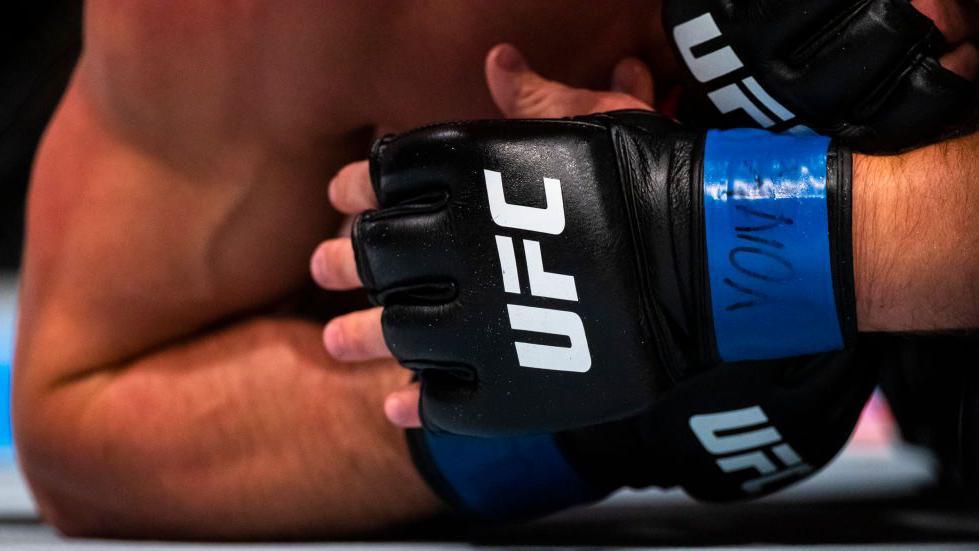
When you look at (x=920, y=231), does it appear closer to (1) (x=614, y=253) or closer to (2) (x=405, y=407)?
(1) (x=614, y=253)

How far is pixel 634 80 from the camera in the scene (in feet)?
2.79

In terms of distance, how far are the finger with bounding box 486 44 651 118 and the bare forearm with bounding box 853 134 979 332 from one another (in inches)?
8.7

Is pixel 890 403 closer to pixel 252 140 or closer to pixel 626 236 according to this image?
pixel 626 236

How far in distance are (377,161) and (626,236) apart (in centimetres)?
18

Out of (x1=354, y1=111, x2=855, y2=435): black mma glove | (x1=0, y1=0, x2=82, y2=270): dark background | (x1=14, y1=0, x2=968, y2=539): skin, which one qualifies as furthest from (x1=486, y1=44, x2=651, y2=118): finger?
(x1=0, y1=0, x2=82, y2=270): dark background

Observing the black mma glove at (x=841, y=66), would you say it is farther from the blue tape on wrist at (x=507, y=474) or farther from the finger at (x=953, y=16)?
the blue tape on wrist at (x=507, y=474)

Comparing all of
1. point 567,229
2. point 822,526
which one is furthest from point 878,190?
point 822,526

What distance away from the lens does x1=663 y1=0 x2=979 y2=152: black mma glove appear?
2.20ft

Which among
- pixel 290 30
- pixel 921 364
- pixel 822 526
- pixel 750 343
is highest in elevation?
pixel 290 30

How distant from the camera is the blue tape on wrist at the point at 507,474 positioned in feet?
2.85

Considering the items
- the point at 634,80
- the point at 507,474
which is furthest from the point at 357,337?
the point at 634,80

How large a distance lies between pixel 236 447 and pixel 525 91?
409 mm

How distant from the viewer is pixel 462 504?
916 millimetres

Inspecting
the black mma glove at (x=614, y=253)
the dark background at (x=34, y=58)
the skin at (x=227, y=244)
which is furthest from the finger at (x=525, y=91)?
the dark background at (x=34, y=58)
